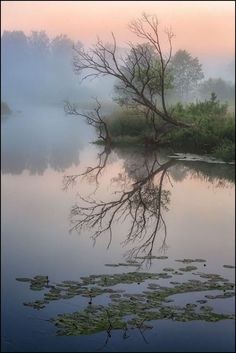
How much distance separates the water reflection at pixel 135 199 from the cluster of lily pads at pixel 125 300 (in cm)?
29

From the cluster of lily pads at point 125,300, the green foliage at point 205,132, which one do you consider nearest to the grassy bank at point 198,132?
the green foliage at point 205,132

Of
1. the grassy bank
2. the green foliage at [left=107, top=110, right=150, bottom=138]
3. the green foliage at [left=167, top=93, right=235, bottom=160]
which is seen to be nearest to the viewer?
the green foliage at [left=107, top=110, right=150, bottom=138]

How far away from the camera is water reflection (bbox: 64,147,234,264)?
10.8 feet

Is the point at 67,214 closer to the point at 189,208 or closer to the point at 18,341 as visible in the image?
the point at 189,208

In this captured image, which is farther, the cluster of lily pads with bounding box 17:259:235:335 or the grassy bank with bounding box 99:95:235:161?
the grassy bank with bounding box 99:95:235:161

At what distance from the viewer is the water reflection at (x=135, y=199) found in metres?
3.29

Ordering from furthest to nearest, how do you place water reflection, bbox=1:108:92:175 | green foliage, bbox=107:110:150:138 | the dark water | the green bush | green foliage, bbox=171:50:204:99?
the green bush
green foliage, bbox=107:110:150:138
green foliage, bbox=171:50:204:99
water reflection, bbox=1:108:92:175
the dark water

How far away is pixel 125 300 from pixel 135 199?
1694mm

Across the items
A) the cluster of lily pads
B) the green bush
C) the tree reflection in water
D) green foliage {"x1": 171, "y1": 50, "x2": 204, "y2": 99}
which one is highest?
green foliage {"x1": 171, "y1": 50, "x2": 204, "y2": 99}

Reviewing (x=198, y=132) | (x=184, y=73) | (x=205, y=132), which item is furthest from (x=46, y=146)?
(x=184, y=73)

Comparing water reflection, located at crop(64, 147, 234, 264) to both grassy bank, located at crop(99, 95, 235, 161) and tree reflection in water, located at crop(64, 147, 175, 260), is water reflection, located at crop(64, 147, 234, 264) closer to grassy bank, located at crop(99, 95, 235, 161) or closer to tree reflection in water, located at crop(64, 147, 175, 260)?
tree reflection in water, located at crop(64, 147, 175, 260)

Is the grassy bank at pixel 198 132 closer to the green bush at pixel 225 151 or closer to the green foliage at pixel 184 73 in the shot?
the green bush at pixel 225 151

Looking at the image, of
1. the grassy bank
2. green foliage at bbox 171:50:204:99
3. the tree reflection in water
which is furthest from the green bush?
green foliage at bbox 171:50:204:99

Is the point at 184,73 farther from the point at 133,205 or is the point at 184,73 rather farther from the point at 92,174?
the point at 133,205
